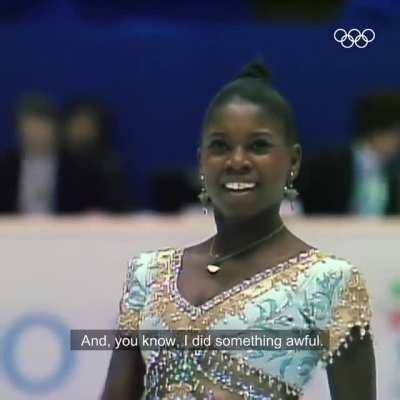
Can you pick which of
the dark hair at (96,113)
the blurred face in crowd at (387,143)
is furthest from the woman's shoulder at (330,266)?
the dark hair at (96,113)

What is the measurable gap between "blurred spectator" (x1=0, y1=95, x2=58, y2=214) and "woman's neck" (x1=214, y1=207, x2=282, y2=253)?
201cm

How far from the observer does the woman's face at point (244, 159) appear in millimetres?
1630

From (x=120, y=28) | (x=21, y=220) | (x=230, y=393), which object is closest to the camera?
(x=230, y=393)

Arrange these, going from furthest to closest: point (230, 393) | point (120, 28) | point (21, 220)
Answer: point (120, 28) < point (21, 220) < point (230, 393)

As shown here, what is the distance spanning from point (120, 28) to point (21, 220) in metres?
1.00

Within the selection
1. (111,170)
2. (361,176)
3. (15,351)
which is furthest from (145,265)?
(111,170)

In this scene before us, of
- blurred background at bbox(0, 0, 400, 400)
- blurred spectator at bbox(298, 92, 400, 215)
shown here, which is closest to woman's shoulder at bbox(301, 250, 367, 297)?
Answer: blurred background at bbox(0, 0, 400, 400)

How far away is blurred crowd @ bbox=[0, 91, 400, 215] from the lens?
346 cm

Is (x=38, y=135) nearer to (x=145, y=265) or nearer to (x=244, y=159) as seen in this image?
(x=145, y=265)

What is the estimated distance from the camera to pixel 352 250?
3.23m

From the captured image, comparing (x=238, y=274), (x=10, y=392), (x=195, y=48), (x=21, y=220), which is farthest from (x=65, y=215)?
(x=238, y=274)

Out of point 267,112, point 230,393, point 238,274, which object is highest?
point 267,112

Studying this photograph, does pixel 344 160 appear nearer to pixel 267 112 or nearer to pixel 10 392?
pixel 10 392

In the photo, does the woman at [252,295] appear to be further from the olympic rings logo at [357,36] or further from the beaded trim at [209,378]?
the olympic rings logo at [357,36]
